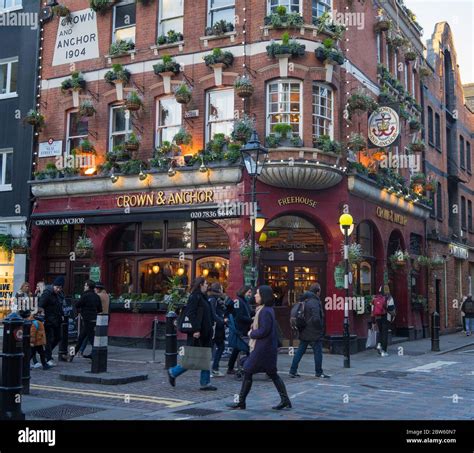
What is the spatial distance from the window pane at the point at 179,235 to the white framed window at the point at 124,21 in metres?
6.70

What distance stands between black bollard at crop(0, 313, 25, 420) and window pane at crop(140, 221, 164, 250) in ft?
37.5

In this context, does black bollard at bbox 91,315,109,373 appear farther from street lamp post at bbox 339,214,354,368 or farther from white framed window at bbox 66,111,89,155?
white framed window at bbox 66,111,89,155

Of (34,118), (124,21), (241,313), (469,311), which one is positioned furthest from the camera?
(469,311)

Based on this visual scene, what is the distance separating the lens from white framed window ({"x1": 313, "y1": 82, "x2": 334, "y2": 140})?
749 inches

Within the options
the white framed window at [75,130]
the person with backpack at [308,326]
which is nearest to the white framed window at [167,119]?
the white framed window at [75,130]

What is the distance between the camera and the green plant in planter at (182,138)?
19.0m

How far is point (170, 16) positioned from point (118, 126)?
401 centimetres

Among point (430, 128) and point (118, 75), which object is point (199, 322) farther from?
point (430, 128)

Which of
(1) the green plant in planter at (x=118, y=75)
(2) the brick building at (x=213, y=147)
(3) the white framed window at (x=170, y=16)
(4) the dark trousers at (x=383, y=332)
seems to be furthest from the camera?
(1) the green plant in planter at (x=118, y=75)

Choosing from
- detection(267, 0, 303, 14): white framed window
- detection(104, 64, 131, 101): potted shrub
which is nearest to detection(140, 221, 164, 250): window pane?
detection(104, 64, 131, 101): potted shrub

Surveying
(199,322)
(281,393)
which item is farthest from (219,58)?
(281,393)

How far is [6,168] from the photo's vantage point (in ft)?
76.6

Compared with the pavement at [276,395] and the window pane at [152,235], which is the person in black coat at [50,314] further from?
the window pane at [152,235]
